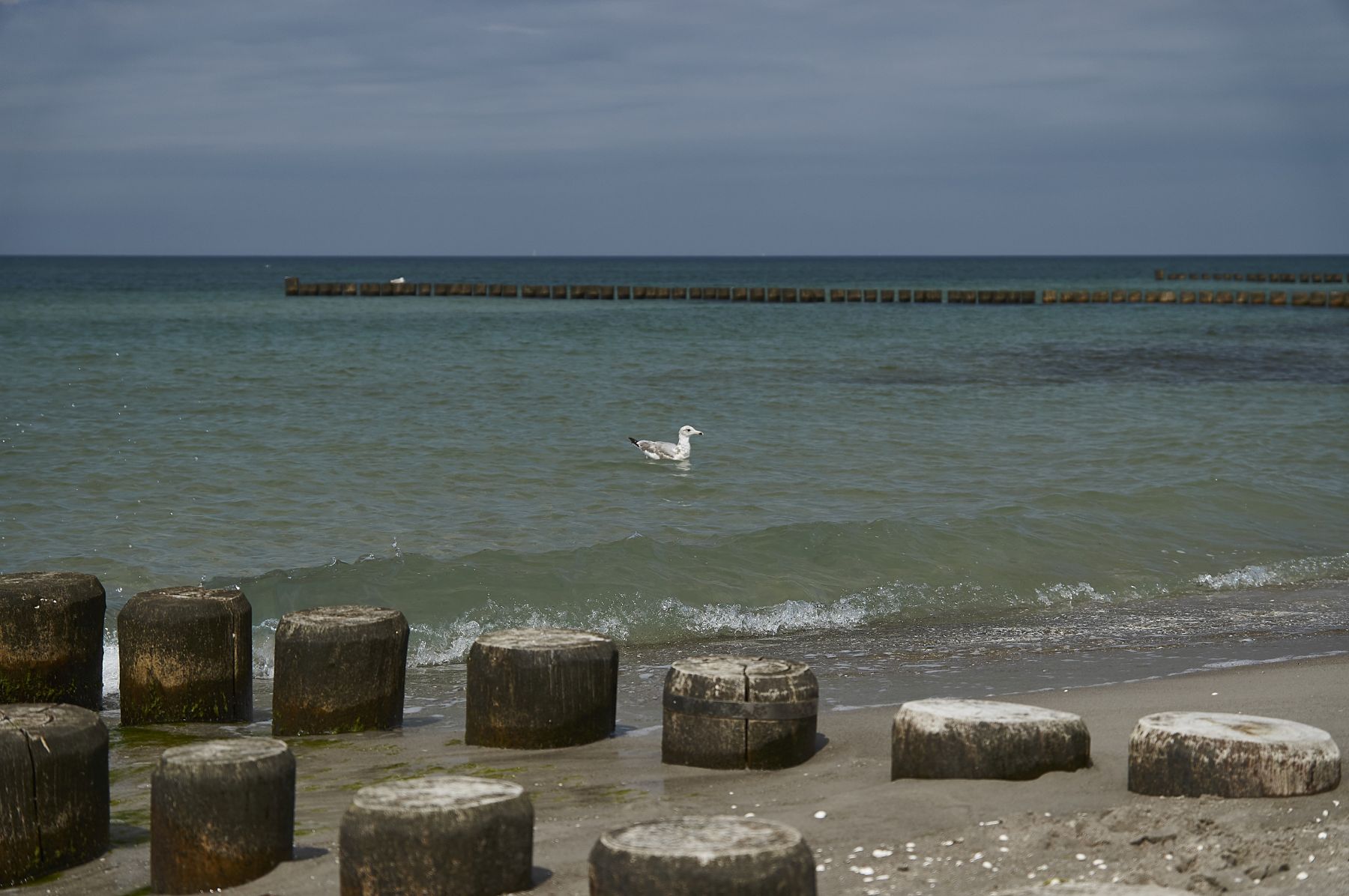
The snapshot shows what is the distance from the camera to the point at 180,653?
22.8ft

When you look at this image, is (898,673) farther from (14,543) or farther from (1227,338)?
(1227,338)

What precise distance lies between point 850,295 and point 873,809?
78.3 metres

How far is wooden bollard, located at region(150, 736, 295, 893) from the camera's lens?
4.62 meters

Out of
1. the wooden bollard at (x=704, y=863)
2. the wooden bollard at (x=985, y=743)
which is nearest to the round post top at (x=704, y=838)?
the wooden bollard at (x=704, y=863)

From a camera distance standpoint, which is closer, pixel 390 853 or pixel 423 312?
pixel 390 853

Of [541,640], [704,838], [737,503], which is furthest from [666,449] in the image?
[704,838]

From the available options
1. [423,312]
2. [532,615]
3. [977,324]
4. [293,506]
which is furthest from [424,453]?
[423,312]

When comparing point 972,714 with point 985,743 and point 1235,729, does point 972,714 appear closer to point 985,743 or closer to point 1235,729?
point 985,743

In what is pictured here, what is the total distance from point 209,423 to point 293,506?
25.3ft

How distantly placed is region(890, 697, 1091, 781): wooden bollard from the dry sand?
0.19 feet

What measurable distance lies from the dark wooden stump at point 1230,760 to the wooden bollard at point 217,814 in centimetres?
296

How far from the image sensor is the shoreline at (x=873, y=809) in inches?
180

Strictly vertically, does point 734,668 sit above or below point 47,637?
above

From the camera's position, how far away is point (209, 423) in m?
21.7
